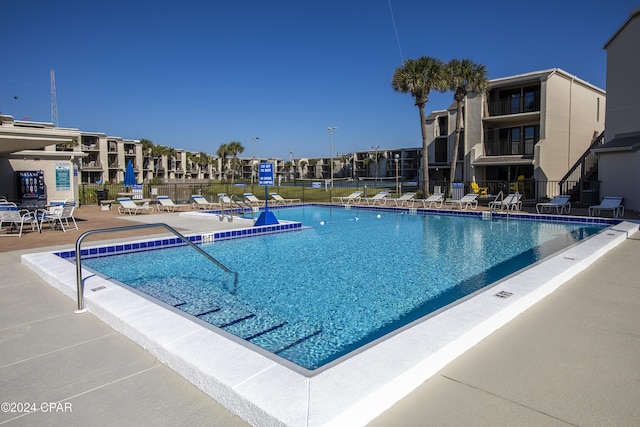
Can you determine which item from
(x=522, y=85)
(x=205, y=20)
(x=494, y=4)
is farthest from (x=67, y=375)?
(x=522, y=85)

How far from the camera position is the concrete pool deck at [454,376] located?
243 centimetres

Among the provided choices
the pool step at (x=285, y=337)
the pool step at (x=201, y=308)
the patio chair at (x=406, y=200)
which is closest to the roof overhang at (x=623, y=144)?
the patio chair at (x=406, y=200)

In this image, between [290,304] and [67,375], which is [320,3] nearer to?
[290,304]

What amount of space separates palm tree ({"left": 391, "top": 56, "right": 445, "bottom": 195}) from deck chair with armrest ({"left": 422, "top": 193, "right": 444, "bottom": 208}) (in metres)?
1.82

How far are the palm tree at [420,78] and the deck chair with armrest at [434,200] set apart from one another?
5.96ft

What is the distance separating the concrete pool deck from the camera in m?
2.43

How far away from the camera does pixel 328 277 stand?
694cm

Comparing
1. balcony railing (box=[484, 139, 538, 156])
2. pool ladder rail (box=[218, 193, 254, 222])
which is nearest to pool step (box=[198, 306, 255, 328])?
pool ladder rail (box=[218, 193, 254, 222])

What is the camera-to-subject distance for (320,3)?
22.5 metres

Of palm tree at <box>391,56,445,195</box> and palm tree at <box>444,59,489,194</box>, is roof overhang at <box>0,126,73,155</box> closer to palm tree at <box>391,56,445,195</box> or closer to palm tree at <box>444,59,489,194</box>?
palm tree at <box>391,56,445,195</box>

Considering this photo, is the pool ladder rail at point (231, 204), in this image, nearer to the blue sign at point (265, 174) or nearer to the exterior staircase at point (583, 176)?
the blue sign at point (265, 174)

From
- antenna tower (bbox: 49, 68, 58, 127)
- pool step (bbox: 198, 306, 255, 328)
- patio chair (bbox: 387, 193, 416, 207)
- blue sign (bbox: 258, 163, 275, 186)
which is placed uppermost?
antenna tower (bbox: 49, 68, 58, 127)

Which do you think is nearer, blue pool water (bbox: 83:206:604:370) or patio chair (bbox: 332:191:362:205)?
blue pool water (bbox: 83:206:604:370)

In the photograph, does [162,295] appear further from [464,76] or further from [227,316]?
[464,76]
